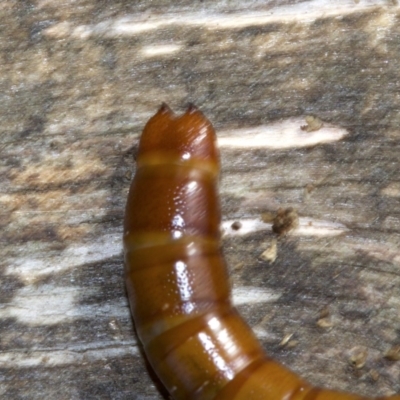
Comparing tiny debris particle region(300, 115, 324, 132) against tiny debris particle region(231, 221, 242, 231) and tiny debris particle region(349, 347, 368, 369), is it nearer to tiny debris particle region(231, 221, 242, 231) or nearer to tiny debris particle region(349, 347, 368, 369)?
tiny debris particle region(231, 221, 242, 231)

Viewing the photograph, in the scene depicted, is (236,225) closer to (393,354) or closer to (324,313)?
(324,313)

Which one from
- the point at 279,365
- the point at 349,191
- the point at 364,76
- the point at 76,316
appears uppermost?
the point at 364,76

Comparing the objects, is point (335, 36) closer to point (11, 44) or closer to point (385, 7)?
point (385, 7)

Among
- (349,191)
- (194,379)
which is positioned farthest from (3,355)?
(349,191)

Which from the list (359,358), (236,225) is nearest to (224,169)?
(236,225)

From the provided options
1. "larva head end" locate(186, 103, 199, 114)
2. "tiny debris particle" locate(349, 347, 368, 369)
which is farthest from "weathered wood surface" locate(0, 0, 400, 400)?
"larva head end" locate(186, 103, 199, 114)

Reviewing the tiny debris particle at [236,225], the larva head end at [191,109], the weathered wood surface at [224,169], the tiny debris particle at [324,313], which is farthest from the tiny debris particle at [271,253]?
the larva head end at [191,109]
